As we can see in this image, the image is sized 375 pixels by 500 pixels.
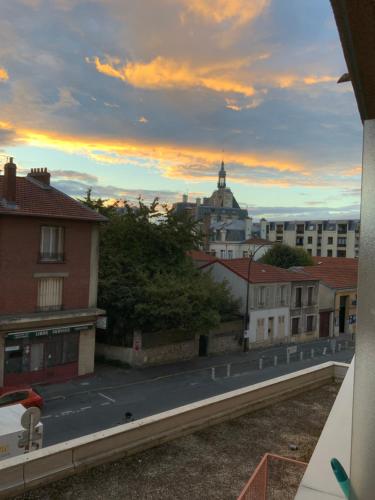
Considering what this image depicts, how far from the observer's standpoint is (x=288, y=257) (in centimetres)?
6175

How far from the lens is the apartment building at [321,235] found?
112 m

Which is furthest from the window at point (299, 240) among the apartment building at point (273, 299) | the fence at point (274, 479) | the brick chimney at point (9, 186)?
the fence at point (274, 479)

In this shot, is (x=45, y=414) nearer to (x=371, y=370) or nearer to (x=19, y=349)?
(x=19, y=349)

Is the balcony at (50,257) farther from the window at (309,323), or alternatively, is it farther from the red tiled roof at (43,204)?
the window at (309,323)

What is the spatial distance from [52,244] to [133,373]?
9.97m

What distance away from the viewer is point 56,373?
2608 cm

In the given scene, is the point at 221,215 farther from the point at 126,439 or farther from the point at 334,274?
the point at 126,439

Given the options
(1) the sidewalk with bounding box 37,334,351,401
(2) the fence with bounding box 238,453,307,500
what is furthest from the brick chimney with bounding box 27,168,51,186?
(2) the fence with bounding box 238,453,307,500

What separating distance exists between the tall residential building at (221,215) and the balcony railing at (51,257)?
114 feet

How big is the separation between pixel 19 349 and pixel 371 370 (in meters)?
24.9

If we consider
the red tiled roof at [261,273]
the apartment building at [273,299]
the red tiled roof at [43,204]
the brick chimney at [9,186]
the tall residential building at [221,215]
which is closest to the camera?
the brick chimney at [9,186]

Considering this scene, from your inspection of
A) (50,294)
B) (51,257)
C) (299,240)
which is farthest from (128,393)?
(299,240)

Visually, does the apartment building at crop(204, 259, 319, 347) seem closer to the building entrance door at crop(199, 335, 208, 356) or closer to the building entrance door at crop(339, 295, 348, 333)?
the building entrance door at crop(199, 335, 208, 356)

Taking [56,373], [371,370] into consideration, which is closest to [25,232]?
[56,373]
